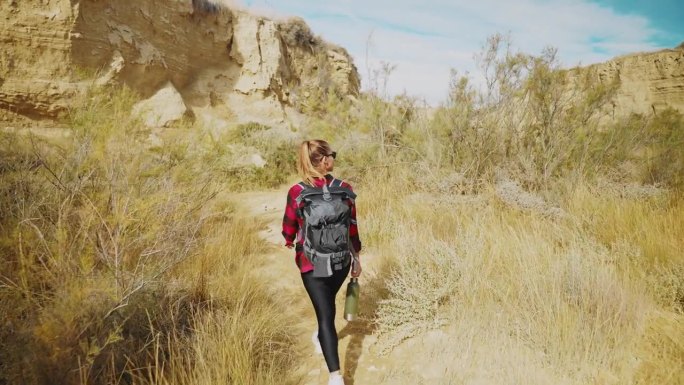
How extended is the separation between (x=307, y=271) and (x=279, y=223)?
3.34 m

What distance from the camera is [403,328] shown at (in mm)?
2592

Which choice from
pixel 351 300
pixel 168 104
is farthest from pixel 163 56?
pixel 351 300

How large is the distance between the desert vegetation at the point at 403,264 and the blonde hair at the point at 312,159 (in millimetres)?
1045

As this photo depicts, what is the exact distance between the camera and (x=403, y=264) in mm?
3076

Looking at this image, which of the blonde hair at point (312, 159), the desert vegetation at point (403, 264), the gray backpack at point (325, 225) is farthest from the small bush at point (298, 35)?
the gray backpack at point (325, 225)

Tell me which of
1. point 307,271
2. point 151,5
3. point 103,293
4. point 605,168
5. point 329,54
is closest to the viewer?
point 103,293

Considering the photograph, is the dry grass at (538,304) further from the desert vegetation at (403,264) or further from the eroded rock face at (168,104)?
the eroded rock face at (168,104)

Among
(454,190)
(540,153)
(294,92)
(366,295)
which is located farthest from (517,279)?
(294,92)

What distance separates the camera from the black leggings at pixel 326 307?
2.01 m

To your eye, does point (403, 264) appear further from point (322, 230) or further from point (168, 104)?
point (168, 104)

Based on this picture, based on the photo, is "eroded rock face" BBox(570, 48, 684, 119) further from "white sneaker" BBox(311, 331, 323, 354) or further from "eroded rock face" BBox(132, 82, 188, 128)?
"white sneaker" BBox(311, 331, 323, 354)

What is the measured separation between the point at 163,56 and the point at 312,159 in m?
A: 10.4

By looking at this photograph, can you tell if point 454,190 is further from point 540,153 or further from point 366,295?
point 366,295

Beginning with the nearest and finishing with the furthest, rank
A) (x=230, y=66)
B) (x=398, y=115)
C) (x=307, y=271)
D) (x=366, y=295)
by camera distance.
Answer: (x=307, y=271)
(x=366, y=295)
(x=398, y=115)
(x=230, y=66)
